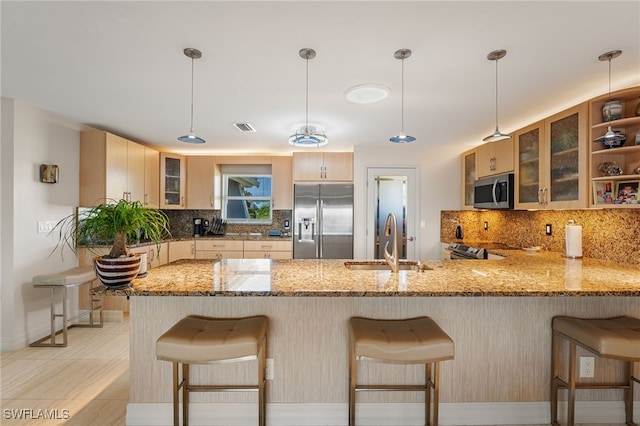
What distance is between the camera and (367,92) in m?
2.38

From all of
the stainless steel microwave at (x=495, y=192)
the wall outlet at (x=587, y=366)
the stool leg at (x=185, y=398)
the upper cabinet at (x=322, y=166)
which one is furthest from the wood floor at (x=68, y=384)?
the stainless steel microwave at (x=495, y=192)

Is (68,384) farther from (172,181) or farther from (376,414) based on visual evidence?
(172,181)

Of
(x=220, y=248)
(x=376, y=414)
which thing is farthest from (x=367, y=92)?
(x=220, y=248)

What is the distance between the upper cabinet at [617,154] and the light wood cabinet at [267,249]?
351cm

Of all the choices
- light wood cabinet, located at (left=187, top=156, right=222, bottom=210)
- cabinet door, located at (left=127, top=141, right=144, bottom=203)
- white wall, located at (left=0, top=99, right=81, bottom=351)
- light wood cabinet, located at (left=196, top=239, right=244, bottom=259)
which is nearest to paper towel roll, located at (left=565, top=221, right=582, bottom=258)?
light wood cabinet, located at (left=196, top=239, right=244, bottom=259)

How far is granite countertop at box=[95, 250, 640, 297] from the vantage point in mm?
1559

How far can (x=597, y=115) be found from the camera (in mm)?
2498

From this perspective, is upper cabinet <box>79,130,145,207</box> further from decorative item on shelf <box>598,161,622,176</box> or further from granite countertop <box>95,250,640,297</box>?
decorative item on shelf <box>598,161,622,176</box>

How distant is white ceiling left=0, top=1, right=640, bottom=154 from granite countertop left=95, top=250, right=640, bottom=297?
4.56ft

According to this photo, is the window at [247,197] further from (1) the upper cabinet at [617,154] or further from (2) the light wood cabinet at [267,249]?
(1) the upper cabinet at [617,154]

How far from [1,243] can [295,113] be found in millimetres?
2947

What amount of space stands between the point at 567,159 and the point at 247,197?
423 cm

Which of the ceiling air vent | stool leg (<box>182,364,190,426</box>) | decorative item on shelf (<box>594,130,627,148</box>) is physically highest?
the ceiling air vent

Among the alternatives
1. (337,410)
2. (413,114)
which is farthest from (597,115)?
(337,410)
